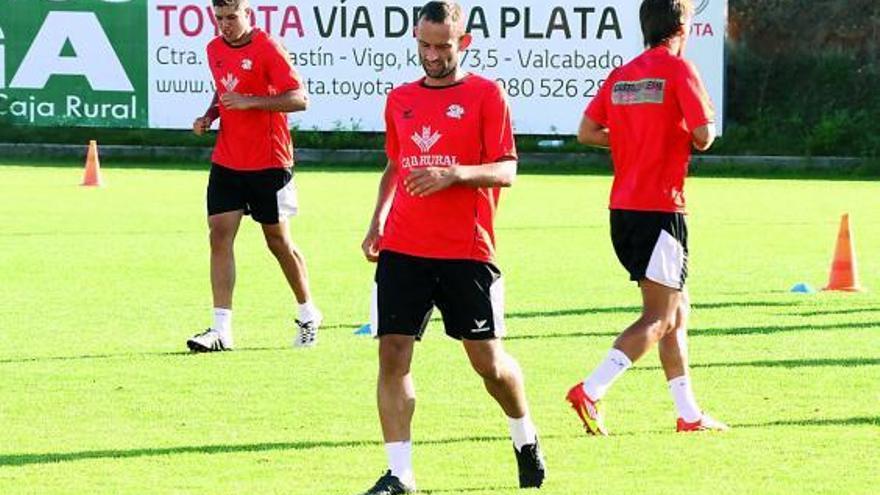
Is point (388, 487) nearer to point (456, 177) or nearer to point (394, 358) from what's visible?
point (394, 358)

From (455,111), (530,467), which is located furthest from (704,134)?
(530,467)

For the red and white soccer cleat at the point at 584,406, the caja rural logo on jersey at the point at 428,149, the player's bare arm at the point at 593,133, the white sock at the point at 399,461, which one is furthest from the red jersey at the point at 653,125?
the white sock at the point at 399,461

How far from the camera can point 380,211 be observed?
784cm

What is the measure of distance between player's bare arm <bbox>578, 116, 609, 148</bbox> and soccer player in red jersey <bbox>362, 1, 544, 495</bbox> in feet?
4.55

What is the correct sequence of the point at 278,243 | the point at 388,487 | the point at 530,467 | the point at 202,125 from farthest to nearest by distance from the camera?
the point at 278,243
the point at 202,125
the point at 530,467
the point at 388,487

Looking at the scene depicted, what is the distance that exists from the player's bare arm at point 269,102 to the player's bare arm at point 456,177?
4547mm

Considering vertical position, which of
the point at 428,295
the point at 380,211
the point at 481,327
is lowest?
the point at 481,327

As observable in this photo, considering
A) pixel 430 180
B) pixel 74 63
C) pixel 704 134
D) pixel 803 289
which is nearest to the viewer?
pixel 430 180

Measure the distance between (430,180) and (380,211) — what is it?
0.54m

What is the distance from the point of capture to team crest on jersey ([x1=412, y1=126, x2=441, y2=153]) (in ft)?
24.9

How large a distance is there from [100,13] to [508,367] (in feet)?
100

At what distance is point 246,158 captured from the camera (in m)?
12.2

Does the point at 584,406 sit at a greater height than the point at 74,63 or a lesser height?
greater

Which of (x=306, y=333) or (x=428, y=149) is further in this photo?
(x=306, y=333)
